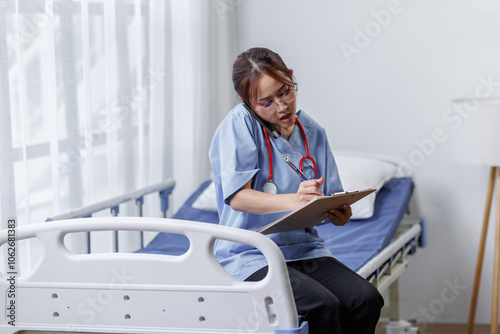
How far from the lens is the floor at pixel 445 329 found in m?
3.07

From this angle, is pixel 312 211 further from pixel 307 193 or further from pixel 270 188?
pixel 270 188

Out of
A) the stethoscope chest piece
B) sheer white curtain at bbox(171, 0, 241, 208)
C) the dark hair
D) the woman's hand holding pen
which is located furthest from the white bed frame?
sheer white curtain at bbox(171, 0, 241, 208)

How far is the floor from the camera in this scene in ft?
10.1

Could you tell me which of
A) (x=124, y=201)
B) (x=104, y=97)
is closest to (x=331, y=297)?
(x=124, y=201)

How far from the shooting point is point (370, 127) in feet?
10.4

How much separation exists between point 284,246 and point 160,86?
4.11 ft

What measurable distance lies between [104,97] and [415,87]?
4.88ft

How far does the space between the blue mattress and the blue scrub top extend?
40cm

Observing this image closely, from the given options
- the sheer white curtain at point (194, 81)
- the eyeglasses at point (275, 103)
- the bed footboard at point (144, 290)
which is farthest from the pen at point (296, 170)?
the sheer white curtain at point (194, 81)

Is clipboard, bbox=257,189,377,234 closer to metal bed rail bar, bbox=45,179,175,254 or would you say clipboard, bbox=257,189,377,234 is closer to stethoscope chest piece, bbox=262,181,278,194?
stethoscope chest piece, bbox=262,181,278,194

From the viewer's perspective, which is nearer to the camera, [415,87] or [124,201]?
[124,201]

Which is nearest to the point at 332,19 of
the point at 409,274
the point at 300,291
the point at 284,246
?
the point at 409,274

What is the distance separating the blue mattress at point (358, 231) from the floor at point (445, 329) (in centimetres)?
73

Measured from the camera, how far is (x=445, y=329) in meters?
3.12
